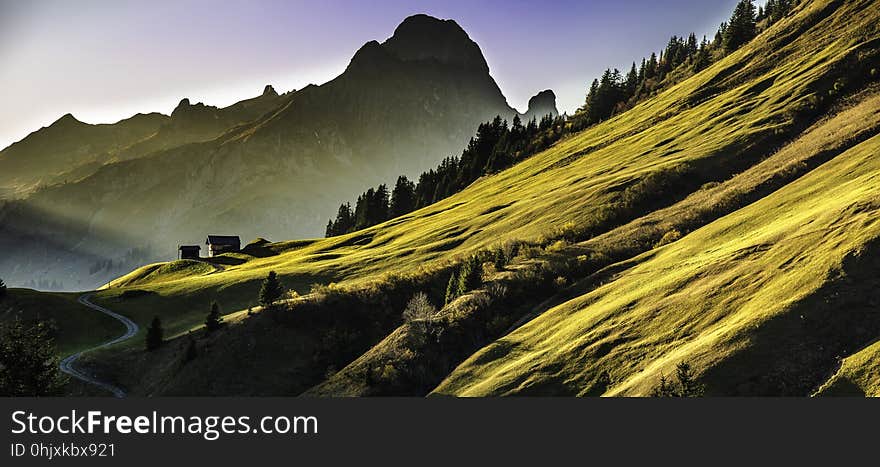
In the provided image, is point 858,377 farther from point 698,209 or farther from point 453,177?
point 453,177

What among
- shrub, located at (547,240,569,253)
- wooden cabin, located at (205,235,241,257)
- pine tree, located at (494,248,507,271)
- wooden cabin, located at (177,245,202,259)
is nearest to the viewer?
pine tree, located at (494,248,507,271)

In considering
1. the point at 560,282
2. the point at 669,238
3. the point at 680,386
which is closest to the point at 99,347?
the point at 560,282

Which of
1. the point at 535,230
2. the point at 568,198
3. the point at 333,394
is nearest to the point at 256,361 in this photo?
the point at 333,394

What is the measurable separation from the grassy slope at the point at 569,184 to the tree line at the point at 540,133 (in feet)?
83.1

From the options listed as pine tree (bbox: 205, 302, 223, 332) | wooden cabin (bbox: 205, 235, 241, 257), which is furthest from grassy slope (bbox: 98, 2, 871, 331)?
wooden cabin (bbox: 205, 235, 241, 257)

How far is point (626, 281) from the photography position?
44719 millimetres

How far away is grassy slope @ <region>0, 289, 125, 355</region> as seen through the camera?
68562mm

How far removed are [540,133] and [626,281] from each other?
13525 cm

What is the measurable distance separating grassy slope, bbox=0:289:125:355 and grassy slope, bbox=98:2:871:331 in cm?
509

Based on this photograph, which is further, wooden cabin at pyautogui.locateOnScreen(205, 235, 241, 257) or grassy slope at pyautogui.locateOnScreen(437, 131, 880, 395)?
wooden cabin at pyautogui.locateOnScreen(205, 235, 241, 257)

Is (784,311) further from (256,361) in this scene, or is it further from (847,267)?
(256,361)

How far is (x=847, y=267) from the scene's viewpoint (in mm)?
29938

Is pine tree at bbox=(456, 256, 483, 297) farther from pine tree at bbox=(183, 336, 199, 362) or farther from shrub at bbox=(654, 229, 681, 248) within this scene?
pine tree at bbox=(183, 336, 199, 362)

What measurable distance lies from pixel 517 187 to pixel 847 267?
8425 cm
